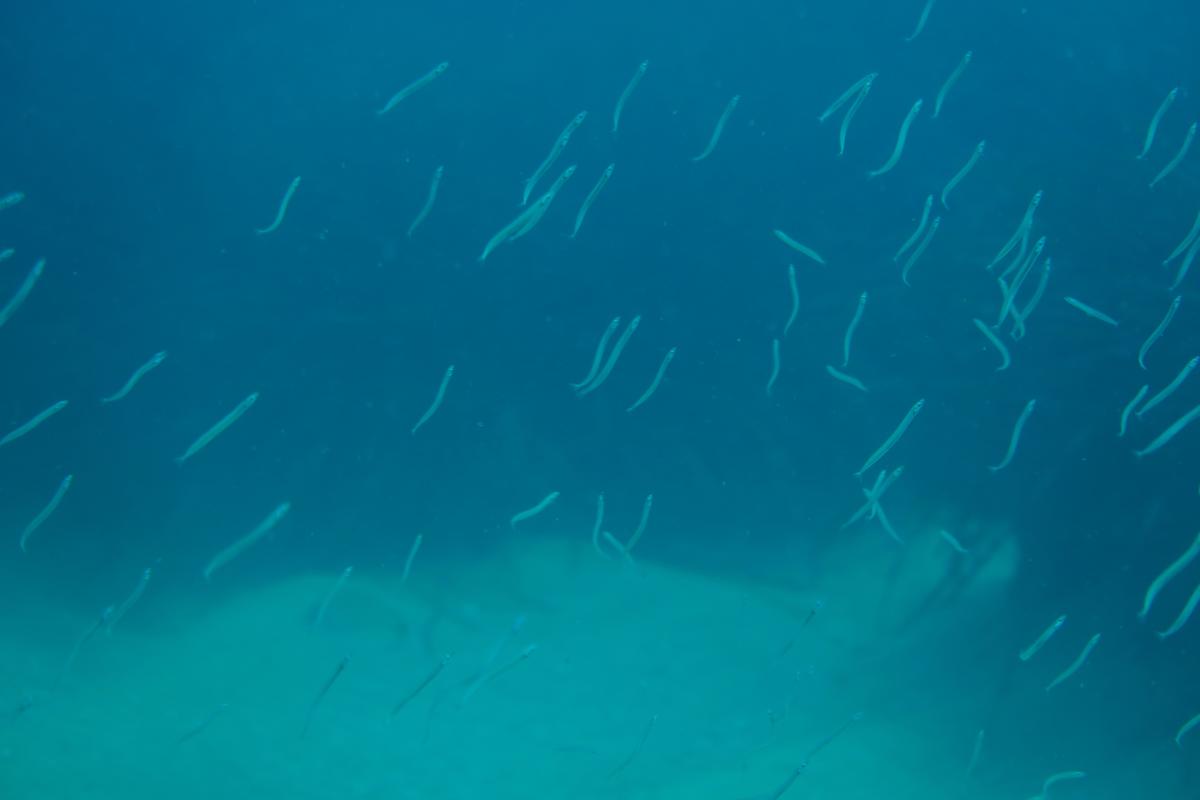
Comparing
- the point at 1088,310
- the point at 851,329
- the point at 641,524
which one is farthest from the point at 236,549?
the point at 1088,310

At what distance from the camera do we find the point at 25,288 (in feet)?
20.6

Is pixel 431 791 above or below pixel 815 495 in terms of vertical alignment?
below

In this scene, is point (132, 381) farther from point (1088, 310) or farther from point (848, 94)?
point (1088, 310)

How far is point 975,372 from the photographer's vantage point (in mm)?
7426

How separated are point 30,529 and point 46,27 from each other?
4.00 meters

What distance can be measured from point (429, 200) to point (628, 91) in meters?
1.84

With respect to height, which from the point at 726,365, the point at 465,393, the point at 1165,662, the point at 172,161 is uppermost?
the point at 172,161

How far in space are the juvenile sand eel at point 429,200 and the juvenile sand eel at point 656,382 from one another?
2.31 metres

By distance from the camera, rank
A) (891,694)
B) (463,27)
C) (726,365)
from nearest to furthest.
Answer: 1. (463,27)
2. (726,365)
3. (891,694)

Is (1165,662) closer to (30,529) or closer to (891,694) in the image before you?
(891,694)

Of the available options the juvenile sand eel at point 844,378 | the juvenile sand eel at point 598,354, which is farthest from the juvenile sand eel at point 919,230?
the juvenile sand eel at point 598,354

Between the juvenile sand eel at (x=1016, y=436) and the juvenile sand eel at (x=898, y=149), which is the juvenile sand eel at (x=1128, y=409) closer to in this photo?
the juvenile sand eel at (x=1016, y=436)

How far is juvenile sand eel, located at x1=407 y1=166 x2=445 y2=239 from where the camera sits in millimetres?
6562

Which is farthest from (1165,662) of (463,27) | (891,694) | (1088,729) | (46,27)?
(46,27)
